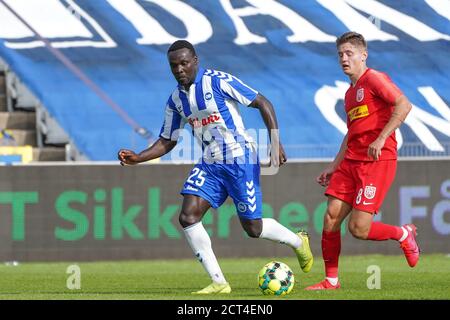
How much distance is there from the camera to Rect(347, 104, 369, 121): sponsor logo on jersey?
1018 centimetres

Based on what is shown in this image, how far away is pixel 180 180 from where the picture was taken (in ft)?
59.8

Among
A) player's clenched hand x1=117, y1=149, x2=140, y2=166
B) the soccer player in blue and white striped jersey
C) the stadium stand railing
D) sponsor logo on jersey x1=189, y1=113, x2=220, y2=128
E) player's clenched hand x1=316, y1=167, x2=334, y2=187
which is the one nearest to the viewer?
the soccer player in blue and white striped jersey

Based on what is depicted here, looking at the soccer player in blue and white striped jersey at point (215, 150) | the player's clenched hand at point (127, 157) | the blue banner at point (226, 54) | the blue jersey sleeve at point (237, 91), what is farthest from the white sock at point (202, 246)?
the blue banner at point (226, 54)

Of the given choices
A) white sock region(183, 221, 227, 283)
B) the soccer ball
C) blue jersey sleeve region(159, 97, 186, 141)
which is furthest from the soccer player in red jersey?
blue jersey sleeve region(159, 97, 186, 141)

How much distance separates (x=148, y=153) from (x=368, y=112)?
7.02 feet

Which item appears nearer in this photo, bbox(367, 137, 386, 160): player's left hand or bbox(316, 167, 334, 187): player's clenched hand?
bbox(367, 137, 386, 160): player's left hand

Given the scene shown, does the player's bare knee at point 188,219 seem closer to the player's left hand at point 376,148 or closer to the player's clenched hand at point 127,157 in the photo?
the player's clenched hand at point 127,157

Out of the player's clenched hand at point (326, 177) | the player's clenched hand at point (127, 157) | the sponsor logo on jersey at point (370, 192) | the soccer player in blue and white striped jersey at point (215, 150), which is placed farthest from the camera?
the player's clenched hand at point (326, 177)

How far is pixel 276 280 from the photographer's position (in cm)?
1009

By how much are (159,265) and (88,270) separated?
161 centimetres

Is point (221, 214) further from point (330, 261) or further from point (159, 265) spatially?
point (330, 261)

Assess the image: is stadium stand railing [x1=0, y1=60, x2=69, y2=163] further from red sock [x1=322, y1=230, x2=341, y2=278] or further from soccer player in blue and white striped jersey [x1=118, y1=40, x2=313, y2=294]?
red sock [x1=322, y1=230, x2=341, y2=278]

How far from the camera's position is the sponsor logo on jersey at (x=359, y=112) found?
10.2 m
